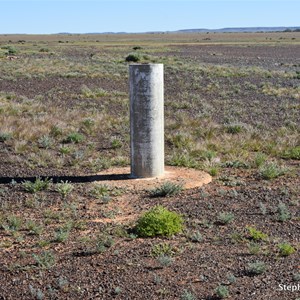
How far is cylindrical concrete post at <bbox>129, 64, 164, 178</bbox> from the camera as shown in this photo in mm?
11102

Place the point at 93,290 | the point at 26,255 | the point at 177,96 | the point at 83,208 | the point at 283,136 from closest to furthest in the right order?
the point at 93,290 < the point at 26,255 < the point at 83,208 < the point at 283,136 < the point at 177,96

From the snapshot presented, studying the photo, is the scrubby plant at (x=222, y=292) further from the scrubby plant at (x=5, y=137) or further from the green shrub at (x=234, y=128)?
the green shrub at (x=234, y=128)

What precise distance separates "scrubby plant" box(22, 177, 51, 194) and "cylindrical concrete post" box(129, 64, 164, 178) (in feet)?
5.98

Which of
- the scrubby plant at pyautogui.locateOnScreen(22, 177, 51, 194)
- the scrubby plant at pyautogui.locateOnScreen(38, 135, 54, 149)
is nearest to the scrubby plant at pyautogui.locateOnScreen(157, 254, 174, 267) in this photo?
the scrubby plant at pyautogui.locateOnScreen(22, 177, 51, 194)

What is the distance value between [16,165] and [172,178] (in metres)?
3.55

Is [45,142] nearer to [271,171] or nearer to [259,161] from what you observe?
[259,161]

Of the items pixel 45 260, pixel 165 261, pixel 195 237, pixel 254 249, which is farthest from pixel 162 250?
pixel 45 260

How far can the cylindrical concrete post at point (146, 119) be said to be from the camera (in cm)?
1110

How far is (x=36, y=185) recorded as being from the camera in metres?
10.4

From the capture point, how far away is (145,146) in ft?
37.0

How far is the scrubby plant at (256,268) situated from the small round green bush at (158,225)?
5.29ft

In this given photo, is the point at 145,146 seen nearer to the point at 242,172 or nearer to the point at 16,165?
the point at 242,172

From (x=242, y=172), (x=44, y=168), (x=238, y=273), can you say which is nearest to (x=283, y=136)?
(x=242, y=172)

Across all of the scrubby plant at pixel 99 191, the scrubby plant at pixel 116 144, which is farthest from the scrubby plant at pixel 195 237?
the scrubby plant at pixel 116 144
